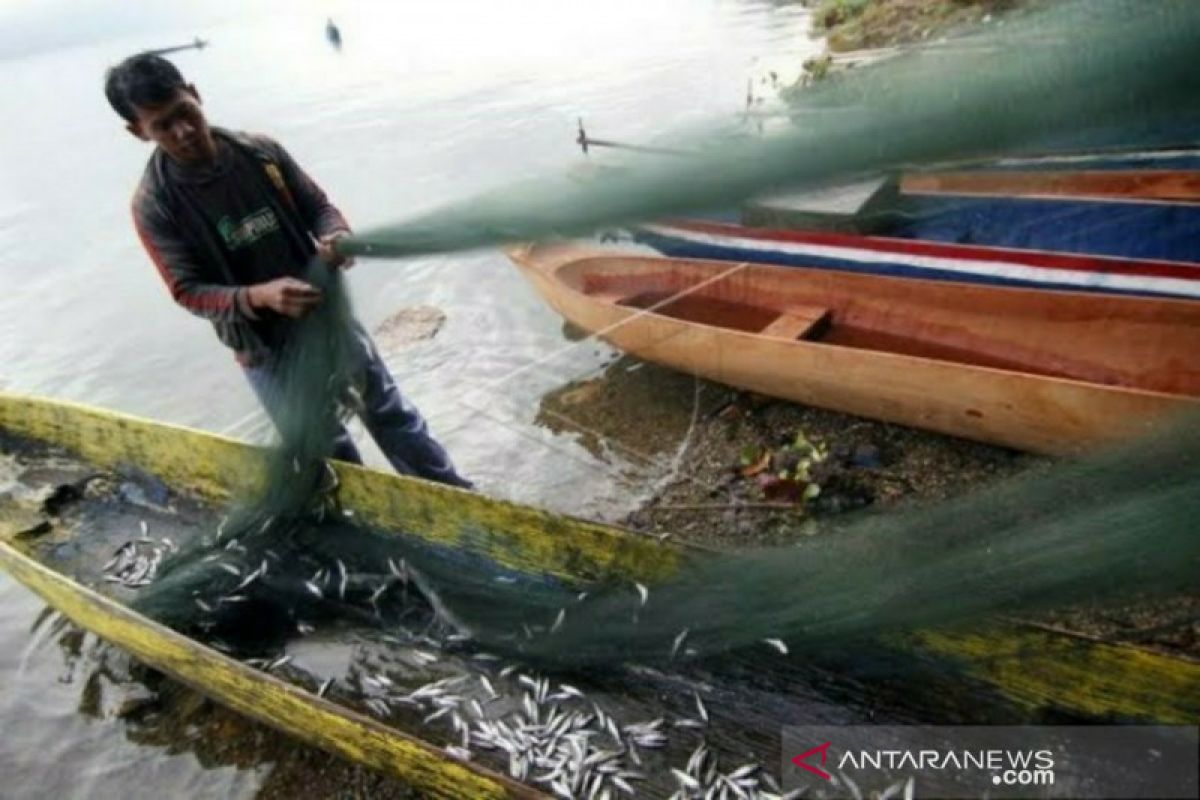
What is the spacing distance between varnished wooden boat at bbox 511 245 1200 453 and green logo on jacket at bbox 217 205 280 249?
10.4 ft

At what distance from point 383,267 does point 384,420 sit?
7.84 meters

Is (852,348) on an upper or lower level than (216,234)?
lower

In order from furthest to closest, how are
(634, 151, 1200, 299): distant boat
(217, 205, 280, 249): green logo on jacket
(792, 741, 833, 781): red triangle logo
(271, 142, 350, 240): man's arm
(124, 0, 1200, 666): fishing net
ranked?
(634, 151, 1200, 299): distant boat < (271, 142, 350, 240): man's arm < (217, 205, 280, 249): green logo on jacket < (792, 741, 833, 781): red triangle logo < (124, 0, 1200, 666): fishing net

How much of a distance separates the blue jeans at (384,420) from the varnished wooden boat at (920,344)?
86.2 inches

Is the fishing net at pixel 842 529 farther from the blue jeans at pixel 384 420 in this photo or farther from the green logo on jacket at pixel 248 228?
the green logo on jacket at pixel 248 228

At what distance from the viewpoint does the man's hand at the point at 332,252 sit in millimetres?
4512

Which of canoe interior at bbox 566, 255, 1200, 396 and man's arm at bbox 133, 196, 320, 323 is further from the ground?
man's arm at bbox 133, 196, 320, 323

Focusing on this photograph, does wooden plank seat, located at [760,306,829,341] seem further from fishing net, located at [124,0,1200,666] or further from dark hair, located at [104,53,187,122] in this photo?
dark hair, located at [104,53,187,122]

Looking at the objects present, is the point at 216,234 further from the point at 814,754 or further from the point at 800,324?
the point at 800,324

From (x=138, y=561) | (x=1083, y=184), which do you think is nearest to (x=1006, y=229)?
(x=1083, y=184)

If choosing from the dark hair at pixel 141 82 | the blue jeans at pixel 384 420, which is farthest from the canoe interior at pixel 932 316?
the dark hair at pixel 141 82

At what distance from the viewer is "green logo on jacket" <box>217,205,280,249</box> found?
4430mm

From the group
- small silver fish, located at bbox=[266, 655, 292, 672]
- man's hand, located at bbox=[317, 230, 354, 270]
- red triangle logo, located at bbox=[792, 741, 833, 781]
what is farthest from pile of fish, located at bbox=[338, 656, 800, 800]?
man's hand, located at bbox=[317, 230, 354, 270]

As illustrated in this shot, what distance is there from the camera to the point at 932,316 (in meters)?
6.30
